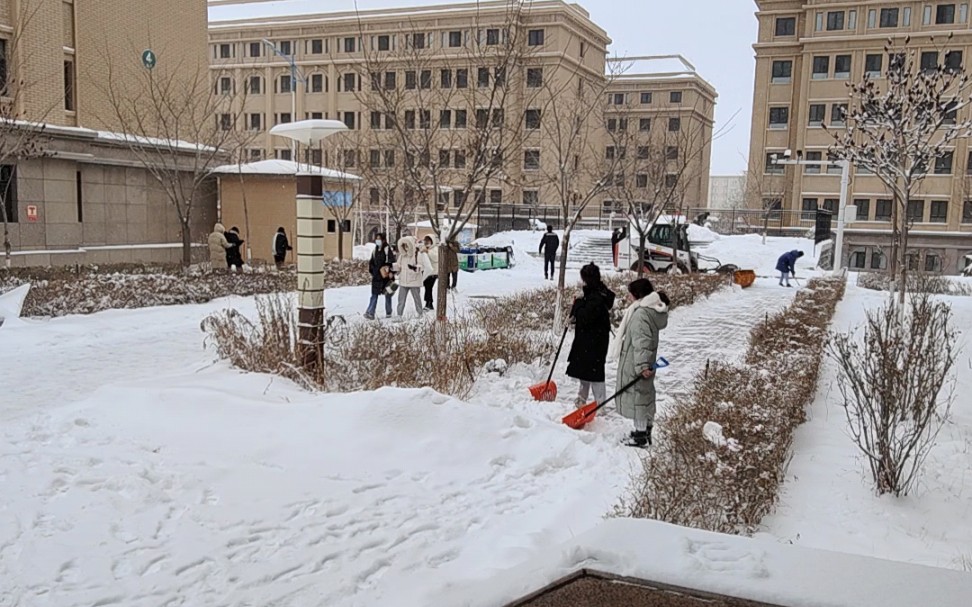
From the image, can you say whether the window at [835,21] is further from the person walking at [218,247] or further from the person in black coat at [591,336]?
the person in black coat at [591,336]

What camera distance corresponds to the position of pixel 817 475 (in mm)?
6242

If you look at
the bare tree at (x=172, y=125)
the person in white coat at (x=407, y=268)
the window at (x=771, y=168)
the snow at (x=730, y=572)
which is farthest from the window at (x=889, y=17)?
the snow at (x=730, y=572)

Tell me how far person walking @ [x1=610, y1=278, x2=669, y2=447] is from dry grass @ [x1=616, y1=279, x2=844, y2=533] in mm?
190

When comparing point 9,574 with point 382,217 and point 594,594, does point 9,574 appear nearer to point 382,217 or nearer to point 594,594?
point 594,594

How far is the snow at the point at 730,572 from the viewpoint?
3.32 meters

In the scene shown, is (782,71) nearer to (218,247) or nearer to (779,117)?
(779,117)

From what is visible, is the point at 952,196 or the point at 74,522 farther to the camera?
the point at 952,196

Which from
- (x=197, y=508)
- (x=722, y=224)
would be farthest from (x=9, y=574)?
(x=722, y=224)

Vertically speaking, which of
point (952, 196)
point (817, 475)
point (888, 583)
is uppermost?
point (952, 196)

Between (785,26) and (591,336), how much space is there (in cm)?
5453

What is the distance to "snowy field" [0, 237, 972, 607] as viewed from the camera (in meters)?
4.23

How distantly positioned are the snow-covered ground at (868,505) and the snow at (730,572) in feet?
4.32

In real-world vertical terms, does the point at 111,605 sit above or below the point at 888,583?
below

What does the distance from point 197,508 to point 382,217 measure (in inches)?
1616
